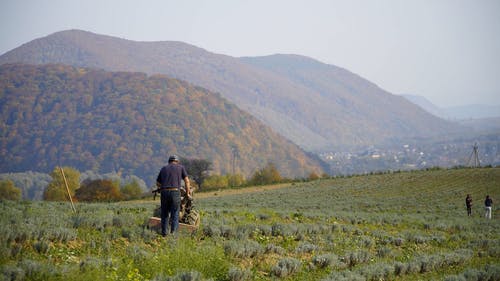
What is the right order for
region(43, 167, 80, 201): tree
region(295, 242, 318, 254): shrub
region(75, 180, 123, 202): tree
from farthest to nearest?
region(43, 167, 80, 201): tree
region(75, 180, 123, 202): tree
region(295, 242, 318, 254): shrub

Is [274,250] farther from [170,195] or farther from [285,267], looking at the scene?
[170,195]

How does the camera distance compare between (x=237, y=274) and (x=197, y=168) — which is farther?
(x=197, y=168)

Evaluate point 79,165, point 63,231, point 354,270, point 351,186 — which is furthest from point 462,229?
point 79,165

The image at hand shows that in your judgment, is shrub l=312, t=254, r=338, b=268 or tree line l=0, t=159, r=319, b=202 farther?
tree line l=0, t=159, r=319, b=202

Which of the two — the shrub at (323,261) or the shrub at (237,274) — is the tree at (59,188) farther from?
the shrub at (237,274)

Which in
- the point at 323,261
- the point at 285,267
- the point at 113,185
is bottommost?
the point at 113,185

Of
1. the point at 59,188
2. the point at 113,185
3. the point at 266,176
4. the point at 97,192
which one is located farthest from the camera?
the point at 266,176

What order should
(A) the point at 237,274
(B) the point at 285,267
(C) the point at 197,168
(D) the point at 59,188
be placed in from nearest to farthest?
(A) the point at 237,274
(B) the point at 285,267
(C) the point at 197,168
(D) the point at 59,188

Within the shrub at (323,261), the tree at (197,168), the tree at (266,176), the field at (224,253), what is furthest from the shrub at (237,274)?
the tree at (266,176)

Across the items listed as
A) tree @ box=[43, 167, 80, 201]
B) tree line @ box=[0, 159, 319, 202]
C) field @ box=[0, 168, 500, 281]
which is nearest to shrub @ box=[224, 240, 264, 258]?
field @ box=[0, 168, 500, 281]

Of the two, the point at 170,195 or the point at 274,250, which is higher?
the point at 170,195

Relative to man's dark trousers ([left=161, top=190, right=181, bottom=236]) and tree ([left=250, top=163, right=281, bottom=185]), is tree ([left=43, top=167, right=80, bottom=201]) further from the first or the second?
man's dark trousers ([left=161, top=190, right=181, bottom=236])

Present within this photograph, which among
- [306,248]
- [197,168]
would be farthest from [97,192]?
[306,248]

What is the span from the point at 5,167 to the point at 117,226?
188 meters
